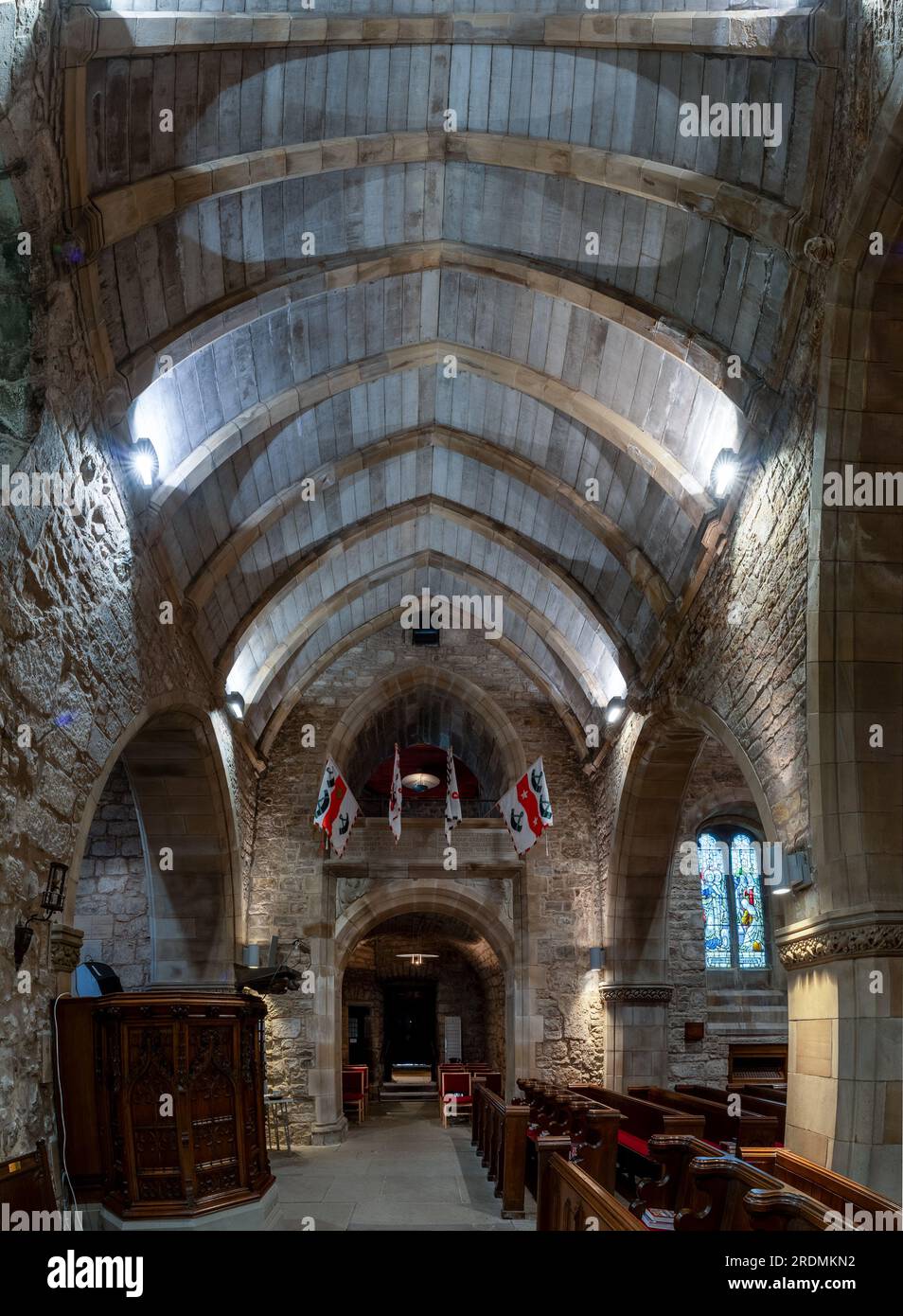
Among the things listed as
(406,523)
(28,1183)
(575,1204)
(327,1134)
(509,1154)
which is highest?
(406,523)

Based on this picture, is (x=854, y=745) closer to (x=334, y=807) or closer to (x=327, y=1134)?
(x=334, y=807)

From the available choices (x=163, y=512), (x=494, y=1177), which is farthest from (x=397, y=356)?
(x=494, y=1177)

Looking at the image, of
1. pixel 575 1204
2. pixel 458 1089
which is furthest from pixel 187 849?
pixel 575 1204

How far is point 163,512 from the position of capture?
8.12 metres

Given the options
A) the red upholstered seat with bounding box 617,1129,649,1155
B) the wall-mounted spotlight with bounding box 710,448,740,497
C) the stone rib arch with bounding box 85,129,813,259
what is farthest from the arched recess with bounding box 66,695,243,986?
the wall-mounted spotlight with bounding box 710,448,740,497

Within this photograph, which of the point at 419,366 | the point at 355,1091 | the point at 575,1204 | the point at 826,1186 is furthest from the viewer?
the point at 355,1091

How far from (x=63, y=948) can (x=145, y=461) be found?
3.38 m

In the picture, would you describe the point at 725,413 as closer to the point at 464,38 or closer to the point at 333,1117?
the point at 464,38

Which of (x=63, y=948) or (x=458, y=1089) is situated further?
(x=458, y=1089)

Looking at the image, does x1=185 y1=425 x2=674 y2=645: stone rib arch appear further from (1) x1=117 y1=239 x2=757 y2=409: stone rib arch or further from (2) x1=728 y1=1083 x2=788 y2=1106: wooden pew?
(2) x1=728 y1=1083 x2=788 y2=1106: wooden pew

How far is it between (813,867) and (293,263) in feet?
18.8

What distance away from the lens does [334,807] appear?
1102 centimetres

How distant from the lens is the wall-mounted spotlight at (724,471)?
7822 millimetres

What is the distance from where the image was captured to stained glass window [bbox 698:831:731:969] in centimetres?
1399
